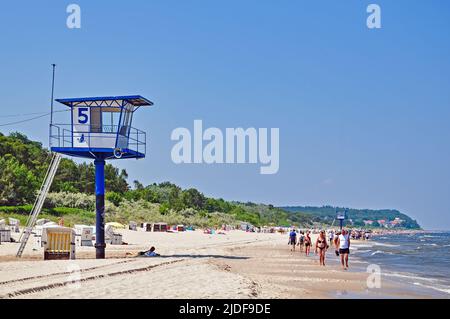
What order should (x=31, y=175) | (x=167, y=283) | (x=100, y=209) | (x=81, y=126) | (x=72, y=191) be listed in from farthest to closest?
(x=72, y=191), (x=31, y=175), (x=81, y=126), (x=100, y=209), (x=167, y=283)

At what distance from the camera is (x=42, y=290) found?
12516 mm

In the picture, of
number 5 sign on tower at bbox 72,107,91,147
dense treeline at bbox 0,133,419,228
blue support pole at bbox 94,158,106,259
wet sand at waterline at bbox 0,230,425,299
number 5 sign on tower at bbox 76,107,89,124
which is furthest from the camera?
dense treeline at bbox 0,133,419,228

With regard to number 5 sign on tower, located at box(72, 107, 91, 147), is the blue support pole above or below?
below

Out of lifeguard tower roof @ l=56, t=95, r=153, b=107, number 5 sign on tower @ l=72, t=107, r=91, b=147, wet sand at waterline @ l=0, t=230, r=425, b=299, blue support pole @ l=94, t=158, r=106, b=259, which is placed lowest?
wet sand at waterline @ l=0, t=230, r=425, b=299

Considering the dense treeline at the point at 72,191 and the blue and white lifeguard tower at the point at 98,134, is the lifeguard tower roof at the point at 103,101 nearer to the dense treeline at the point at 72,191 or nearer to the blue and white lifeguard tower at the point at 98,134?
the blue and white lifeguard tower at the point at 98,134

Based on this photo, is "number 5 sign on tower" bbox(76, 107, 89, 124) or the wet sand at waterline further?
"number 5 sign on tower" bbox(76, 107, 89, 124)

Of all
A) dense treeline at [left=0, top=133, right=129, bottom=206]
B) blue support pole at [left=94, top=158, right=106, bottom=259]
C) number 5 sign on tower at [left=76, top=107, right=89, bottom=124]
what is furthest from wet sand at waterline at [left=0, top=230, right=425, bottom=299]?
dense treeline at [left=0, top=133, right=129, bottom=206]

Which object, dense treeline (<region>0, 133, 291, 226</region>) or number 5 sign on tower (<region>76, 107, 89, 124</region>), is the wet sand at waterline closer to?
number 5 sign on tower (<region>76, 107, 89, 124</region>)

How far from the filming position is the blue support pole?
23.4 m

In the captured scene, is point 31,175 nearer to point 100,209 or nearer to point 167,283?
point 100,209

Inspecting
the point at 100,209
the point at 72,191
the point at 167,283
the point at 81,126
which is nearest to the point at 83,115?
the point at 81,126

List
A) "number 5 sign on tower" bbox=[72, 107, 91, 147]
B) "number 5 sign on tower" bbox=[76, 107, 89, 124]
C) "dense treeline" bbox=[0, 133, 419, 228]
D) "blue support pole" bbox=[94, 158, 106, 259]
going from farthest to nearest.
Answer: "dense treeline" bbox=[0, 133, 419, 228], "number 5 sign on tower" bbox=[76, 107, 89, 124], "number 5 sign on tower" bbox=[72, 107, 91, 147], "blue support pole" bbox=[94, 158, 106, 259]

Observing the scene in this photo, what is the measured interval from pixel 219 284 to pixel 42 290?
14.7 ft

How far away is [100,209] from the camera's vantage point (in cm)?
2378
